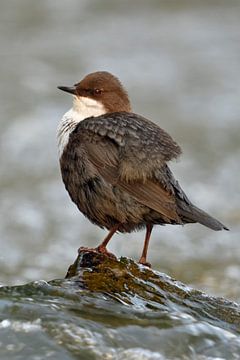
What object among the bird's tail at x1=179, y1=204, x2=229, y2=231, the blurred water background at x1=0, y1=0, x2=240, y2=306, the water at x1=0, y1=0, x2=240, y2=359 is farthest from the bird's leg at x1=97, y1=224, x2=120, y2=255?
the blurred water background at x1=0, y1=0, x2=240, y2=306

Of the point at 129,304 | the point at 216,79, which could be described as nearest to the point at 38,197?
the point at 216,79

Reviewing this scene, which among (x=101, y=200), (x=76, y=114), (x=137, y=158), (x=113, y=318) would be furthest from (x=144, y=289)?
(x=76, y=114)

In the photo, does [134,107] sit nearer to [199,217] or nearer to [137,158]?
[137,158]

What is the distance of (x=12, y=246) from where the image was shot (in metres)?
9.49

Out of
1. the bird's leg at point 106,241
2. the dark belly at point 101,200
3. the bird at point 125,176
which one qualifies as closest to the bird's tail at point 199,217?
the bird at point 125,176

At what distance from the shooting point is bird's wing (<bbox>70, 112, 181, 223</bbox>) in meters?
5.58

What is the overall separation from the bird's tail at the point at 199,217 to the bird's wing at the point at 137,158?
0.06 metres

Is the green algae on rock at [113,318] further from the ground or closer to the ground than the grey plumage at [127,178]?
closer to the ground

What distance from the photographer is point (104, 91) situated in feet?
20.7

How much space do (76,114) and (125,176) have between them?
78 centimetres

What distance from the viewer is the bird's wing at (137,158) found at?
5.58 meters

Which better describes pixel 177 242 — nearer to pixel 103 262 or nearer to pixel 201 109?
pixel 201 109

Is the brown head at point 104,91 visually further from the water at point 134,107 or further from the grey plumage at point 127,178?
the water at point 134,107

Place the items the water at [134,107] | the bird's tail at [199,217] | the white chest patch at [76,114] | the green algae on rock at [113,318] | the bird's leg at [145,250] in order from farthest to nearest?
the water at [134,107] < the white chest patch at [76,114] < the bird's leg at [145,250] < the bird's tail at [199,217] < the green algae on rock at [113,318]
